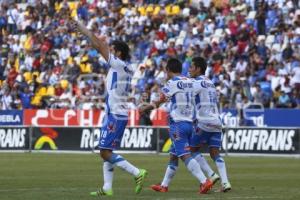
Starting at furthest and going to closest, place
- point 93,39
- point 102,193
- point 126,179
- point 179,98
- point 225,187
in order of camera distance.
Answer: point 126,179, point 225,187, point 179,98, point 102,193, point 93,39

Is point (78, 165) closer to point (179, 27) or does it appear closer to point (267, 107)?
point (267, 107)

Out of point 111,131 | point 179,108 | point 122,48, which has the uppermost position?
point 122,48

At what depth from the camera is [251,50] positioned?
127ft

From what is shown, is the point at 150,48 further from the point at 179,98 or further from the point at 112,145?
the point at 112,145

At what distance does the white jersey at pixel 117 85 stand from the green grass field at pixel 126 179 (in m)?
1.52

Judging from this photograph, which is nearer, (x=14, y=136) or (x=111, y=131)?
(x=111, y=131)

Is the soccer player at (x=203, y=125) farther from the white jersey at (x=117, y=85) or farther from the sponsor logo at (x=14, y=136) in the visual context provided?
the sponsor logo at (x=14, y=136)

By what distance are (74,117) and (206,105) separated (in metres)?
23.2

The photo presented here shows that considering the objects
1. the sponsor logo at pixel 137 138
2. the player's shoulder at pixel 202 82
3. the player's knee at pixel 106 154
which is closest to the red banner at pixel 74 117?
the sponsor logo at pixel 137 138

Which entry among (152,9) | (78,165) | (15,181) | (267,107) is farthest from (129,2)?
(15,181)

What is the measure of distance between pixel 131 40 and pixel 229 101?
9019 millimetres

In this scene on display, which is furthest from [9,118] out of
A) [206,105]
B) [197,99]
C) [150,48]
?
[206,105]

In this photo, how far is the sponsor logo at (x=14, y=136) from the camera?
36.2 m

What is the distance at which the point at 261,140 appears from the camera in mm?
32469
